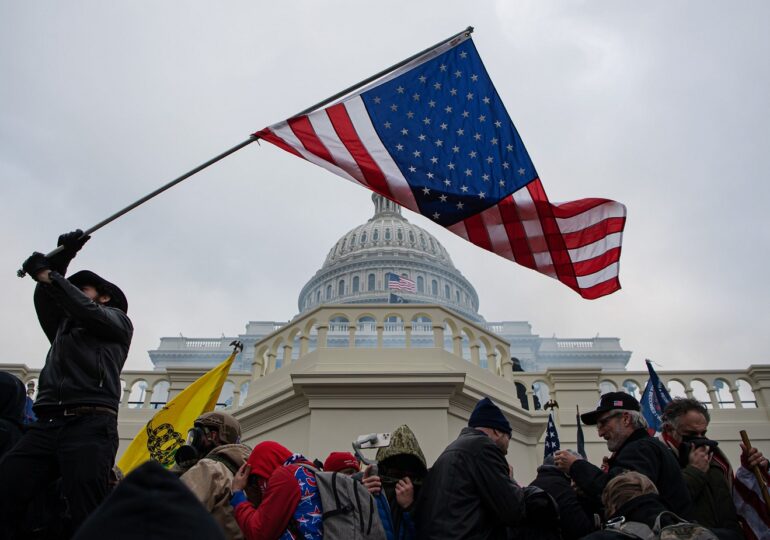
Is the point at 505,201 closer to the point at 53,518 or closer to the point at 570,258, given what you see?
the point at 570,258

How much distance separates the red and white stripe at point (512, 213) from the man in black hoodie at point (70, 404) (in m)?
2.57

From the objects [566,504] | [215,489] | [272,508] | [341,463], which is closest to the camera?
[272,508]

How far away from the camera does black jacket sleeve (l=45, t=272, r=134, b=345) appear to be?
12.4ft

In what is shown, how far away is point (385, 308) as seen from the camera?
9.48 m

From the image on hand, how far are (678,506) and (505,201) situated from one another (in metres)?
3.39

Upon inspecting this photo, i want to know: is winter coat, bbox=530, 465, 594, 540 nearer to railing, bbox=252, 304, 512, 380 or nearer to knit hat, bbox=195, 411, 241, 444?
knit hat, bbox=195, 411, 241, 444

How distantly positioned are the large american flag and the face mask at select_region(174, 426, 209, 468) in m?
2.84

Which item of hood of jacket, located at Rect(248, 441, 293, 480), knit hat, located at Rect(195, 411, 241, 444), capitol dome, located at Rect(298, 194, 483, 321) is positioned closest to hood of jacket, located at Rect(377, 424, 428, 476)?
hood of jacket, located at Rect(248, 441, 293, 480)

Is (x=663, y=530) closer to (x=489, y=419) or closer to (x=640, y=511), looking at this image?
(x=640, y=511)

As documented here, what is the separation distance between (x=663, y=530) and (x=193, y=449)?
2.86m

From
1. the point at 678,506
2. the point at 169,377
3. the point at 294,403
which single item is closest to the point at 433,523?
the point at 678,506

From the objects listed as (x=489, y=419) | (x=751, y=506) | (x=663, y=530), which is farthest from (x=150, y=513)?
(x=751, y=506)

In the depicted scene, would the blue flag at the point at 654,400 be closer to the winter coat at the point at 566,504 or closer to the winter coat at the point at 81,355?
the winter coat at the point at 566,504

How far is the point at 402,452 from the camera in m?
4.22
